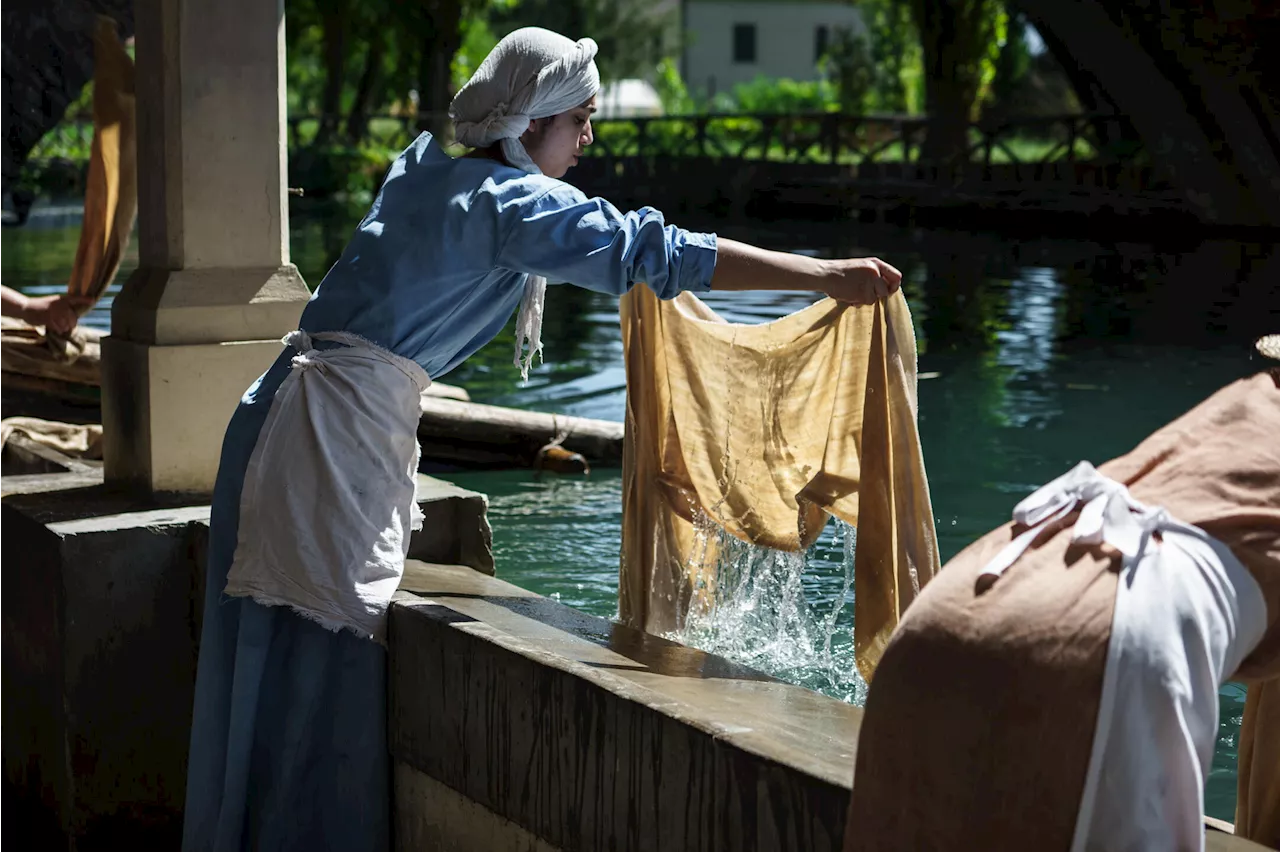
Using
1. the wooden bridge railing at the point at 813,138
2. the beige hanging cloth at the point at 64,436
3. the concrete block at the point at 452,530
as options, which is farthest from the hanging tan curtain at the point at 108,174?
the wooden bridge railing at the point at 813,138

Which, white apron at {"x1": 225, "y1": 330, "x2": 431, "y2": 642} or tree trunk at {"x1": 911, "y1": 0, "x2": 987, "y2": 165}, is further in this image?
tree trunk at {"x1": 911, "y1": 0, "x2": 987, "y2": 165}

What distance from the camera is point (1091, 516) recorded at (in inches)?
83.2

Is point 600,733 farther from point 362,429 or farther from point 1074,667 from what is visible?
point 1074,667

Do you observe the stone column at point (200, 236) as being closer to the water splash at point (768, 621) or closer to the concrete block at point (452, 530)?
the concrete block at point (452, 530)

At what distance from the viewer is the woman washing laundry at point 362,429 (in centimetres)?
327

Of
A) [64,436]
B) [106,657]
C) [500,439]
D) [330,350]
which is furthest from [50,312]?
[500,439]

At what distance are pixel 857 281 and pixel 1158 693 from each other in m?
1.56

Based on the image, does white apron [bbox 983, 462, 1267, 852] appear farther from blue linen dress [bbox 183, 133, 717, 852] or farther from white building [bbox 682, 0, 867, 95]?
white building [bbox 682, 0, 867, 95]

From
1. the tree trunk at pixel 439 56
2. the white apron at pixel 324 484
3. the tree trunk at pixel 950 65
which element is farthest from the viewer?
the tree trunk at pixel 439 56

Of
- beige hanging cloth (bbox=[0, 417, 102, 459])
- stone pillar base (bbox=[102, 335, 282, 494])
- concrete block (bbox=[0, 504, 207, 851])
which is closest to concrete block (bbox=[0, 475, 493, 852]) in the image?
concrete block (bbox=[0, 504, 207, 851])

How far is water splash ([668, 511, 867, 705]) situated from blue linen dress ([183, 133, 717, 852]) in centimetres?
89

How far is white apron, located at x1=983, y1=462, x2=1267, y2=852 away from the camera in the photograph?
1954mm

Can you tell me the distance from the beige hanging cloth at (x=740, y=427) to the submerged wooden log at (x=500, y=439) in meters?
4.52

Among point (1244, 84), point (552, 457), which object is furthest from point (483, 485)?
point (1244, 84)
